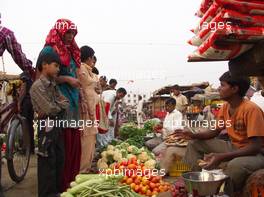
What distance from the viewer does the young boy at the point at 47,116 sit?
411 cm

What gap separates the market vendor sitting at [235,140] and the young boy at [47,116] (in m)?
1.49

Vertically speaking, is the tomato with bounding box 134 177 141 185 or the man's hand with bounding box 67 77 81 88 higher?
the man's hand with bounding box 67 77 81 88

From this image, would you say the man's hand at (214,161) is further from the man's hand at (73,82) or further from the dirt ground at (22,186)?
the dirt ground at (22,186)

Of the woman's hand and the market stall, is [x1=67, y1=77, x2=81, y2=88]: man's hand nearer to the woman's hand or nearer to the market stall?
the woman's hand

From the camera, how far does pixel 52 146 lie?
423 cm

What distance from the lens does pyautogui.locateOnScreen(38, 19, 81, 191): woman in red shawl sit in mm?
4656

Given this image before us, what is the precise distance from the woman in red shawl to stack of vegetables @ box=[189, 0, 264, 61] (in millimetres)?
2629

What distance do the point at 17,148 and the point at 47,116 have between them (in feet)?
5.38

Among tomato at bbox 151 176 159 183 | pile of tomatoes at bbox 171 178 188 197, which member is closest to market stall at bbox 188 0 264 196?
pile of tomatoes at bbox 171 178 188 197

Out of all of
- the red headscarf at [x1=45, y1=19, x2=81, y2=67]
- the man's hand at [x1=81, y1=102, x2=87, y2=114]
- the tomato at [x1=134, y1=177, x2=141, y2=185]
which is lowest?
the tomato at [x1=134, y1=177, x2=141, y2=185]

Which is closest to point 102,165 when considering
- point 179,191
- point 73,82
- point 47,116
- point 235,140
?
point 73,82

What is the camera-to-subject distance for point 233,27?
6.97 ft

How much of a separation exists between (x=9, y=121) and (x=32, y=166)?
1877mm

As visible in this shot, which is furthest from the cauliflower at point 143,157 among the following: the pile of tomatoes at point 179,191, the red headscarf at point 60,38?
the pile of tomatoes at point 179,191
